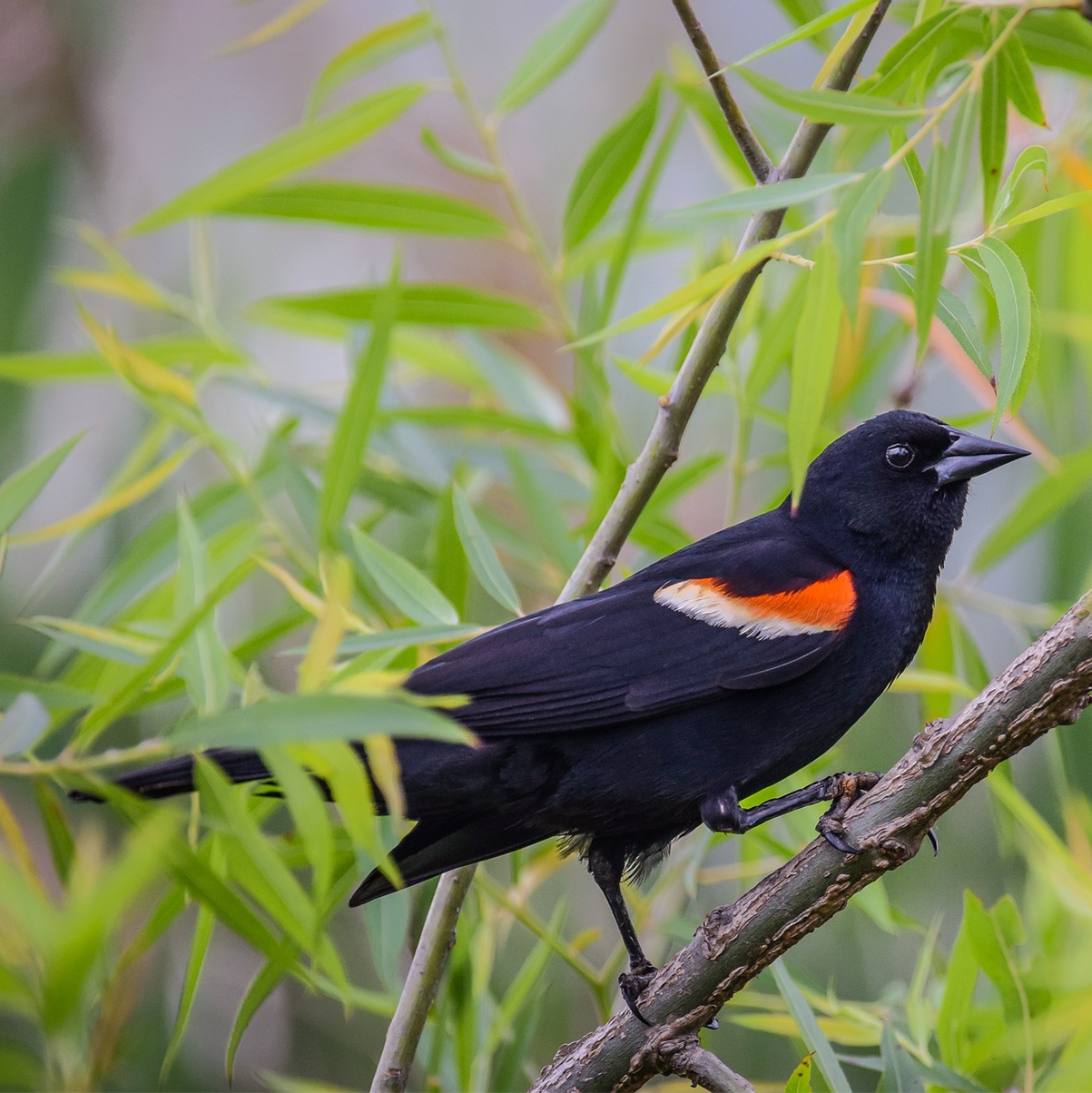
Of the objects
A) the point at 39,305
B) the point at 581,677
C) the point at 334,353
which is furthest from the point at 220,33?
the point at 581,677

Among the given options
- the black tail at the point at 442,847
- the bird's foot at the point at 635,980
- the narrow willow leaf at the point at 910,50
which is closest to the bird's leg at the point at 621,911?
the bird's foot at the point at 635,980

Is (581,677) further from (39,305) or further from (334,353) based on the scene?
(334,353)

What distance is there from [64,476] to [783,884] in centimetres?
310

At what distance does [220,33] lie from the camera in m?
5.23

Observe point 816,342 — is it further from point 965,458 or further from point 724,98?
point 965,458

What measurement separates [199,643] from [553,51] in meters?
1.14

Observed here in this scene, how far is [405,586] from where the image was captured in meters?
1.70

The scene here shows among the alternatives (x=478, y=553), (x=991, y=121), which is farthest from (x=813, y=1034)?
(x=991, y=121)

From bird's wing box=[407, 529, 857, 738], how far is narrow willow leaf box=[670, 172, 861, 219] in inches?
27.5

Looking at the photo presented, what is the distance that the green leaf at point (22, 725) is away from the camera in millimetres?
1047

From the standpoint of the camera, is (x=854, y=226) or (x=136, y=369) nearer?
(x=854, y=226)

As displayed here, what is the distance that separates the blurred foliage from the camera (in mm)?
1137

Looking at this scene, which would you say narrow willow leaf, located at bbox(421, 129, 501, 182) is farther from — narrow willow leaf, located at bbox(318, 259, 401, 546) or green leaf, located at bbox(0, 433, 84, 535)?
green leaf, located at bbox(0, 433, 84, 535)

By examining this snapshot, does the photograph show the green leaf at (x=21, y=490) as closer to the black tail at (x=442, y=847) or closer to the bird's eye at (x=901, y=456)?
the black tail at (x=442, y=847)
